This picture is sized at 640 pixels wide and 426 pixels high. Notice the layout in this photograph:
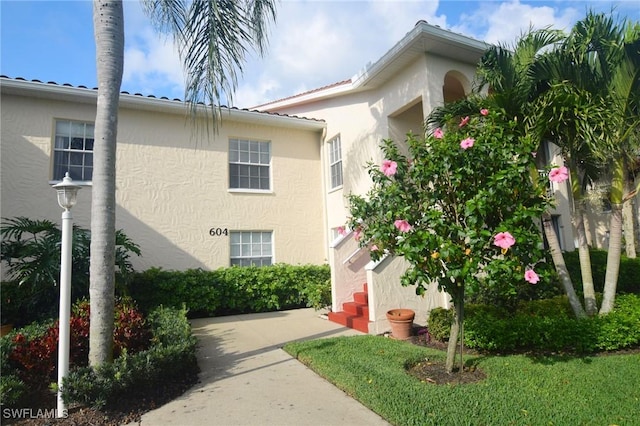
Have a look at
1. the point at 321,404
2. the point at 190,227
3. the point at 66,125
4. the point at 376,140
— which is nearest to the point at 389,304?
the point at 321,404

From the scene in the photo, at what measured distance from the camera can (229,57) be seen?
6.58 meters

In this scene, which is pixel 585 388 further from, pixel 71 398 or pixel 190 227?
pixel 190 227

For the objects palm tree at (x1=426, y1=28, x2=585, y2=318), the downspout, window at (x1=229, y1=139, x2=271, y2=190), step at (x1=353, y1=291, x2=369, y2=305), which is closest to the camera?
palm tree at (x1=426, y1=28, x2=585, y2=318)

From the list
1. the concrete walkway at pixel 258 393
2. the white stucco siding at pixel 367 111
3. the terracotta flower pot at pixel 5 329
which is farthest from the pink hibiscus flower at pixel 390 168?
the terracotta flower pot at pixel 5 329

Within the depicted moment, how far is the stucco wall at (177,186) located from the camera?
982cm

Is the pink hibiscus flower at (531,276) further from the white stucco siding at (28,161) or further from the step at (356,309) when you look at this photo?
the white stucco siding at (28,161)

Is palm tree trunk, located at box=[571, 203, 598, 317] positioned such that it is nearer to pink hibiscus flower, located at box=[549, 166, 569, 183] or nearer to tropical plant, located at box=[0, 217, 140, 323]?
pink hibiscus flower, located at box=[549, 166, 569, 183]

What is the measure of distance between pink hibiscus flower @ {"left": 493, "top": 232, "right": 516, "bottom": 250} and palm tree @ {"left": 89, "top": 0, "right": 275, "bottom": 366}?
500 cm

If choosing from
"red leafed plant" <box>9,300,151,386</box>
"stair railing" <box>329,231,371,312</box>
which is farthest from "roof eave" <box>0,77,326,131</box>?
"stair railing" <box>329,231,371,312</box>

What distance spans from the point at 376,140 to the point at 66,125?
9.07 m

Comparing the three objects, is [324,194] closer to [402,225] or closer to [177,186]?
[177,186]

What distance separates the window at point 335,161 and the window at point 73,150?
7614 mm

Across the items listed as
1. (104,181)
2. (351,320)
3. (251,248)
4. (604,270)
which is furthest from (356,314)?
(604,270)

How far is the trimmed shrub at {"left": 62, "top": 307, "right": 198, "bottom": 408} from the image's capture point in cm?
438
